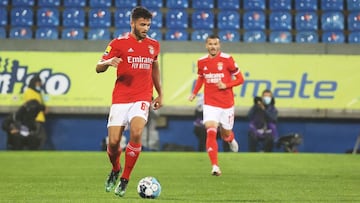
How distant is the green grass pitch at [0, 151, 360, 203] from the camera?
30.2ft

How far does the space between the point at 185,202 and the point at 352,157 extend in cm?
995

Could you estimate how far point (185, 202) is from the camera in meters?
8.57

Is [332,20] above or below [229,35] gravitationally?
above

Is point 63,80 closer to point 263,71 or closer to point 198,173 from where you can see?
point 263,71

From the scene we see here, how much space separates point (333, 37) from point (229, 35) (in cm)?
276

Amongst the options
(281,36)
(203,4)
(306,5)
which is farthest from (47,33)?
(306,5)

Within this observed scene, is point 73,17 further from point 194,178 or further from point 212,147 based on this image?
point 194,178

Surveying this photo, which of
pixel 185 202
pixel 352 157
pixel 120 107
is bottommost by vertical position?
pixel 352 157

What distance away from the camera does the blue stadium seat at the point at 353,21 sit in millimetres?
22688

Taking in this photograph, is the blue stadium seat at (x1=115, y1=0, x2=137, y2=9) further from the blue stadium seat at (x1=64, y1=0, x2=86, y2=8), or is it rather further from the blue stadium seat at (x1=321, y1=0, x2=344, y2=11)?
the blue stadium seat at (x1=321, y1=0, x2=344, y2=11)

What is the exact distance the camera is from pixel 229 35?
22.2 meters

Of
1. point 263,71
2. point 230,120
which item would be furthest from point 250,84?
point 230,120

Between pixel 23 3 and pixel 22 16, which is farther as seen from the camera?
pixel 23 3

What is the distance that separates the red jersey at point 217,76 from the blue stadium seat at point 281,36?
29.3 feet
